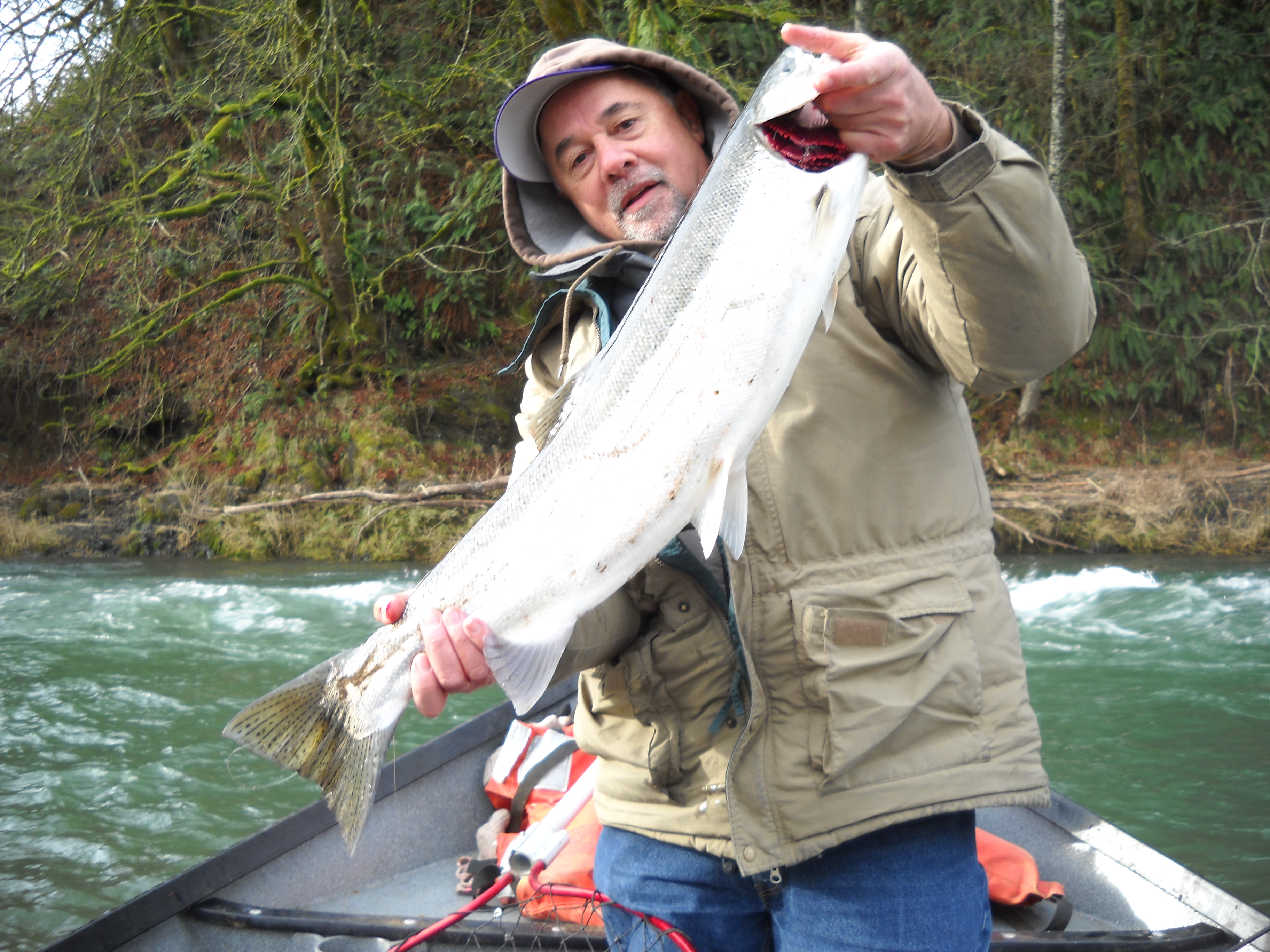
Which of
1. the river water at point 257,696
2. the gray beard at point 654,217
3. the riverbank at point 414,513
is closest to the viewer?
the gray beard at point 654,217

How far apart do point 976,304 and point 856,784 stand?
36.3 inches

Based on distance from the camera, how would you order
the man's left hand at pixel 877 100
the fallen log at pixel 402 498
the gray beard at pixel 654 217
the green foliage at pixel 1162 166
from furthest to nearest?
1. the green foliage at pixel 1162 166
2. the fallen log at pixel 402 498
3. the gray beard at pixel 654 217
4. the man's left hand at pixel 877 100

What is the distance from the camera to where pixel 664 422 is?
68.5 inches

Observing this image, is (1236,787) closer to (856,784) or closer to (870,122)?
(856,784)

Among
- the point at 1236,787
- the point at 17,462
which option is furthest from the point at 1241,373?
the point at 17,462

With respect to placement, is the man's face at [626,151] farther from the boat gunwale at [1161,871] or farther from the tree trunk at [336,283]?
the tree trunk at [336,283]

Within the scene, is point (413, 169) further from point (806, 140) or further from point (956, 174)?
point (956, 174)

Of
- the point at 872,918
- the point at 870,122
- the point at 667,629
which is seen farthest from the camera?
the point at 667,629

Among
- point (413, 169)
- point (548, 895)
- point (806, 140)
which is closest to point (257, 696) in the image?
point (548, 895)

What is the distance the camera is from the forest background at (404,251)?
11312 millimetres

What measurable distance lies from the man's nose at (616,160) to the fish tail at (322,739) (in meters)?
1.43

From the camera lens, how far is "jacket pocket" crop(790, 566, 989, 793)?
69.5 inches

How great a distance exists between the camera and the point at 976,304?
63.7 inches

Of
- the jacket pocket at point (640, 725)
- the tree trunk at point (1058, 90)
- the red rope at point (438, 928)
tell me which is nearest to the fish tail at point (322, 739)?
the jacket pocket at point (640, 725)
